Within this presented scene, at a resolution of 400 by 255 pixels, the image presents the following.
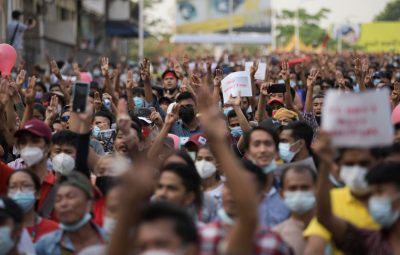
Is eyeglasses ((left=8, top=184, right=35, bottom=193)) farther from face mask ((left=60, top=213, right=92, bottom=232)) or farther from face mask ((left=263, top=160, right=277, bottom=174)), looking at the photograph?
face mask ((left=263, top=160, right=277, bottom=174))

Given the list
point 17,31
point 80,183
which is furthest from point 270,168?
point 17,31

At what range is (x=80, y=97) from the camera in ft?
26.0

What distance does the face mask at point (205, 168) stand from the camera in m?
8.13

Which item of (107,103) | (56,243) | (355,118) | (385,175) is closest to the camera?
(355,118)

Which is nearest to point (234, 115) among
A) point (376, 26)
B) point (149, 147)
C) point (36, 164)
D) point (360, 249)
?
point (149, 147)

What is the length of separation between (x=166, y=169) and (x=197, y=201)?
295mm

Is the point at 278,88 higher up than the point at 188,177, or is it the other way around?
the point at 278,88

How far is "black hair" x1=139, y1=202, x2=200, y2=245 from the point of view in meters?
5.21

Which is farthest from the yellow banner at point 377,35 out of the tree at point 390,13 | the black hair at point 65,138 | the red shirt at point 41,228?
the red shirt at point 41,228

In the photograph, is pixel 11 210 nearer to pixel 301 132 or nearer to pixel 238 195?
pixel 238 195

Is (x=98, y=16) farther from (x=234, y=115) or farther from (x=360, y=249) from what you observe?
(x=360, y=249)

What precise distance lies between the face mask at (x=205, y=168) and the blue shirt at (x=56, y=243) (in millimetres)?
1581

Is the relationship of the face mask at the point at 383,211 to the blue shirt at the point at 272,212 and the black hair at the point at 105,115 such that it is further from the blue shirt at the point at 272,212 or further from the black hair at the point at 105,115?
the black hair at the point at 105,115

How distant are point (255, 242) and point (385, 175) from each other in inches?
31.5
